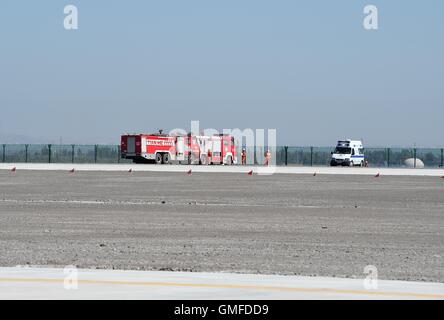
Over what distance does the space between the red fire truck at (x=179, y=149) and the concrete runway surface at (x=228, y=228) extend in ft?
136

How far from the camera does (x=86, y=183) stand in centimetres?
5122

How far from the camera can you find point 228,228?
25.0m

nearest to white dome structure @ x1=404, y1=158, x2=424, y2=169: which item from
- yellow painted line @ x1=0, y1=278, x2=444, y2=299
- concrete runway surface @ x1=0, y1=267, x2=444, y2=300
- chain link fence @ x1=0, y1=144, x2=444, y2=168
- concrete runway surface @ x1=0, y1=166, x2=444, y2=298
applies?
chain link fence @ x1=0, y1=144, x2=444, y2=168

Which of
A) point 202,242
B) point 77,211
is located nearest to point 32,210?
point 77,211

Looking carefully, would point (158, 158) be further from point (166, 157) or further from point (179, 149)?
point (179, 149)

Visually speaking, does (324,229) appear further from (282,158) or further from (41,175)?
(282,158)

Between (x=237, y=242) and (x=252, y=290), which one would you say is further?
(x=237, y=242)

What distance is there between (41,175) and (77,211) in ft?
100

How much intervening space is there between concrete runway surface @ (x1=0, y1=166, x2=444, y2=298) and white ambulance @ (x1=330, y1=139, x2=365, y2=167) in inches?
1806

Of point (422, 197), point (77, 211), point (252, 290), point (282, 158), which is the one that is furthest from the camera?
point (282, 158)

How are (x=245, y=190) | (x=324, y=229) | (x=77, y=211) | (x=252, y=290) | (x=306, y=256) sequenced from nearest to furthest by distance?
(x=252, y=290) < (x=306, y=256) < (x=324, y=229) < (x=77, y=211) < (x=245, y=190)

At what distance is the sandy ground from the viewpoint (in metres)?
17.1

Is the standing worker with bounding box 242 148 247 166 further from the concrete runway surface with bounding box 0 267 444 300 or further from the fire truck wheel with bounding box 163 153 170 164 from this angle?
the concrete runway surface with bounding box 0 267 444 300

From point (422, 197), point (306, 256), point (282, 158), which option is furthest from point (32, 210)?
point (282, 158)
